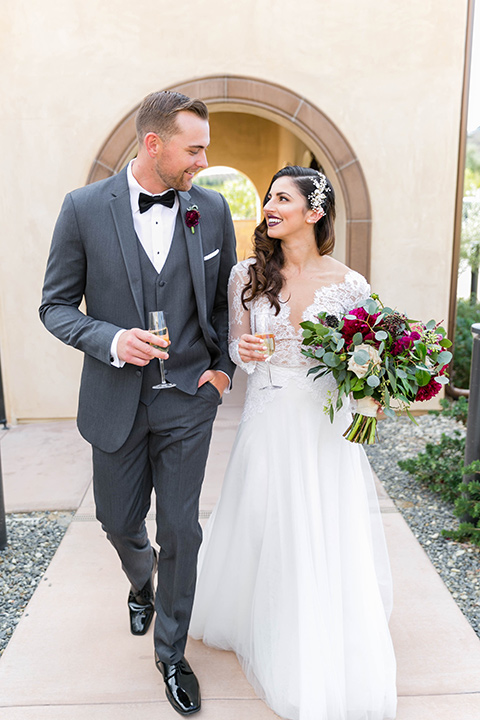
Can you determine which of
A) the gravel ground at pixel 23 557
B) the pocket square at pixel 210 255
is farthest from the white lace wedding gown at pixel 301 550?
the gravel ground at pixel 23 557

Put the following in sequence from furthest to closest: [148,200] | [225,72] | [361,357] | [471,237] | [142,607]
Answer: [471,237] → [225,72] → [142,607] → [148,200] → [361,357]

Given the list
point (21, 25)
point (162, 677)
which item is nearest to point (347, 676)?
point (162, 677)

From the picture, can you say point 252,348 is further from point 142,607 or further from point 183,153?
point 142,607

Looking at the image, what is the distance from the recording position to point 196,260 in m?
2.42

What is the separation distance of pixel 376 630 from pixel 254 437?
0.90 m

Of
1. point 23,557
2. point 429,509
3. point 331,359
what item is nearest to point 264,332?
point 331,359

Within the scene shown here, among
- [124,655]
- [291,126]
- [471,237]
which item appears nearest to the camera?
[124,655]

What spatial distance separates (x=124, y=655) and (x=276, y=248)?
1.94 metres

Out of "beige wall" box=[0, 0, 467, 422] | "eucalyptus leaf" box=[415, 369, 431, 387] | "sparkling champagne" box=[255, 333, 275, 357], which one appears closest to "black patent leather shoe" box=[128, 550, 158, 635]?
"sparkling champagne" box=[255, 333, 275, 357]

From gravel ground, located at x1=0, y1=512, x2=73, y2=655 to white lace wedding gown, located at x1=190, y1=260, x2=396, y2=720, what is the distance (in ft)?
4.02

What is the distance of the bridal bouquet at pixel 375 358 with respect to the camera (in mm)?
2244

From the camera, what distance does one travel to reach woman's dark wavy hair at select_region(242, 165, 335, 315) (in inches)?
101

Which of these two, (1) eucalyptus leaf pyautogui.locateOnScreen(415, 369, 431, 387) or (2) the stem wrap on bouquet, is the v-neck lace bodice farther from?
(1) eucalyptus leaf pyautogui.locateOnScreen(415, 369, 431, 387)

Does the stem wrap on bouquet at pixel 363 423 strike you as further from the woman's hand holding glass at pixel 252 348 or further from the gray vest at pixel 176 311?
the gray vest at pixel 176 311
